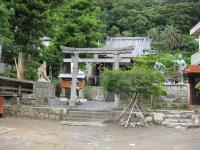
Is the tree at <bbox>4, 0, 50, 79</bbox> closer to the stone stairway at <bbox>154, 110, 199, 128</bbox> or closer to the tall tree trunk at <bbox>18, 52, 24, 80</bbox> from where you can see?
the tall tree trunk at <bbox>18, 52, 24, 80</bbox>

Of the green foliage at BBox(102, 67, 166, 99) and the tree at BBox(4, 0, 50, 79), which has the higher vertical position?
the tree at BBox(4, 0, 50, 79)

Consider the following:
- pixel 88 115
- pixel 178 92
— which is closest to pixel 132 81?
pixel 88 115

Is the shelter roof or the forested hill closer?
the shelter roof

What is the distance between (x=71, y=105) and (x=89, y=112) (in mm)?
2991

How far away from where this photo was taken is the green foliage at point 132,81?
18031mm

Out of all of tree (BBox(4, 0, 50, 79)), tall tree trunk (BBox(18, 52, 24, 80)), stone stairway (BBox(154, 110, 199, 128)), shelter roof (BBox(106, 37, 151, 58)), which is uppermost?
shelter roof (BBox(106, 37, 151, 58))

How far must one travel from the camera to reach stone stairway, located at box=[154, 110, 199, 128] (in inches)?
669

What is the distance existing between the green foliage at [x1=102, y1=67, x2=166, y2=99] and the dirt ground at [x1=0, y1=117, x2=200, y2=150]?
208 centimetres

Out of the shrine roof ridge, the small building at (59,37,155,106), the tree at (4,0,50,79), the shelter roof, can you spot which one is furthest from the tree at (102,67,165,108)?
the shelter roof

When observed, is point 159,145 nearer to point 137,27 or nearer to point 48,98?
point 48,98

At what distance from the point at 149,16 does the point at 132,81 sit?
4596 centimetres

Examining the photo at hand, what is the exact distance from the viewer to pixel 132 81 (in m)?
18.0

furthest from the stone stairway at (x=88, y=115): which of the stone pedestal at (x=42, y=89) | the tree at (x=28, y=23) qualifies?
the tree at (x=28, y=23)

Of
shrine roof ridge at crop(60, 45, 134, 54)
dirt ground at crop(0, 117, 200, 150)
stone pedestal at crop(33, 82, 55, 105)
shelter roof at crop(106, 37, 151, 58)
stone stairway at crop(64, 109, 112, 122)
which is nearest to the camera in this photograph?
dirt ground at crop(0, 117, 200, 150)
